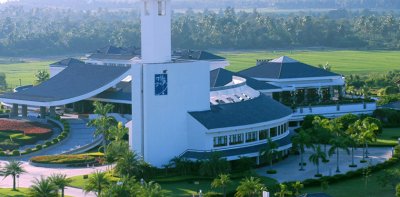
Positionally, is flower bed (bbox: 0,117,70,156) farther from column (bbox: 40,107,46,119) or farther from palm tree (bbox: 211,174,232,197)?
palm tree (bbox: 211,174,232,197)

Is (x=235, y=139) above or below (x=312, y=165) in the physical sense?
above

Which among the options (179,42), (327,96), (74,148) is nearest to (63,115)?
(74,148)

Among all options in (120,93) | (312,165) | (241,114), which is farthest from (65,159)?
(120,93)

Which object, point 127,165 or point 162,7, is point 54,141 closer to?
point 162,7

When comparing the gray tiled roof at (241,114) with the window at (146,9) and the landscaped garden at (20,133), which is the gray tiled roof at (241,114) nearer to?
the window at (146,9)

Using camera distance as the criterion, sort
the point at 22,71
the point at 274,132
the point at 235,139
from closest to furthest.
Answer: the point at 235,139, the point at 274,132, the point at 22,71

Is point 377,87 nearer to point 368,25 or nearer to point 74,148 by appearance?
point 74,148

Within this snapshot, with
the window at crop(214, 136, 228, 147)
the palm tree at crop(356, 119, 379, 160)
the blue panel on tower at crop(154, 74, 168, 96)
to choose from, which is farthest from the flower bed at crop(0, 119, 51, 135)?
the palm tree at crop(356, 119, 379, 160)
